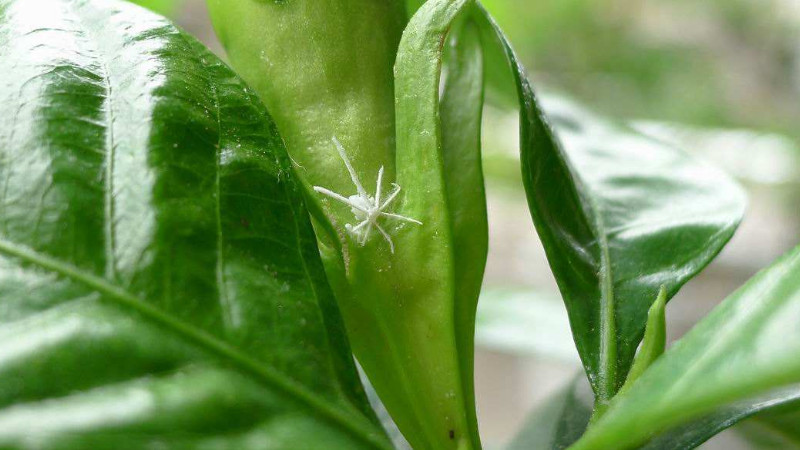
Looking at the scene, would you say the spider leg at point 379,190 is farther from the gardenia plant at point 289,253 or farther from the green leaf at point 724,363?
the green leaf at point 724,363

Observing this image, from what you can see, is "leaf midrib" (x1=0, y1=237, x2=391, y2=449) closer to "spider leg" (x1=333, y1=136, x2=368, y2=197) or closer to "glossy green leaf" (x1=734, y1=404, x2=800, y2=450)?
"spider leg" (x1=333, y1=136, x2=368, y2=197)

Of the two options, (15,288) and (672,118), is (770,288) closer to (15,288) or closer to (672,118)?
(15,288)

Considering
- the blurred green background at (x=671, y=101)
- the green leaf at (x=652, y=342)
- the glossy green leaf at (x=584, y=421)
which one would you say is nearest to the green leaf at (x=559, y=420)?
the glossy green leaf at (x=584, y=421)

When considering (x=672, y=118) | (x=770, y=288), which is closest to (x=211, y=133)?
(x=770, y=288)

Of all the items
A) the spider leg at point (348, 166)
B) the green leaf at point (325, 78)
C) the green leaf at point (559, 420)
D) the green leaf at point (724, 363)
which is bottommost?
the green leaf at point (559, 420)

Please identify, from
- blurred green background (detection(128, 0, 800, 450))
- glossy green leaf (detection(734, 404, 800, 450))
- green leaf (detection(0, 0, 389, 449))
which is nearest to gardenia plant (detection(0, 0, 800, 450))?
green leaf (detection(0, 0, 389, 449))

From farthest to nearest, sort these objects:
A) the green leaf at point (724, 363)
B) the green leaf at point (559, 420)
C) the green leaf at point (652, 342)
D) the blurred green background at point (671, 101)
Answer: the blurred green background at point (671, 101)
the green leaf at point (559, 420)
the green leaf at point (652, 342)
the green leaf at point (724, 363)

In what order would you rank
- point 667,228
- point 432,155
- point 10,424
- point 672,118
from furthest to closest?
1. point 672,118
2. point 667,228
3. point 432,155
4. point 10,424
